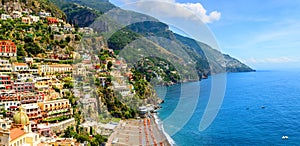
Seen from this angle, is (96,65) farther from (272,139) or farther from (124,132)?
(272,139)

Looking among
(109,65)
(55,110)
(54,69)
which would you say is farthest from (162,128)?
(54,69)

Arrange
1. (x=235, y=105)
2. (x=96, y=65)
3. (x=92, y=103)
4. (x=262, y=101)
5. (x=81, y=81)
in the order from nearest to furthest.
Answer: (x=92, y=103) < (x=81, y=81) < (x=96, y=65) < (x=235, y=105) < (x=262, y=101)

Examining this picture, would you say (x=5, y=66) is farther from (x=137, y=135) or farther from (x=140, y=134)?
(x=140, y=134)

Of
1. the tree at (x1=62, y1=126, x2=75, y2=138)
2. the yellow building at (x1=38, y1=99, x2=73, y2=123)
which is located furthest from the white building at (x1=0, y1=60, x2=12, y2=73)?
the tree at (x1=62, y1=126, x2=75, y2=138)

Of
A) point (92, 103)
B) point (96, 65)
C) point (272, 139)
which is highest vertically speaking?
point (96, 65)

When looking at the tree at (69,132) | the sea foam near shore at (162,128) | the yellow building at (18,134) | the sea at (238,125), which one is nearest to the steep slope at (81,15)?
the sea at (238,125)

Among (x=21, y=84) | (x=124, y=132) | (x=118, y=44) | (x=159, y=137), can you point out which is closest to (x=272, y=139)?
(x=159, y=137)

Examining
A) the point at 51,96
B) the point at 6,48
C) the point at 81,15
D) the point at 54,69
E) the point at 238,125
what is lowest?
the point at 238,125

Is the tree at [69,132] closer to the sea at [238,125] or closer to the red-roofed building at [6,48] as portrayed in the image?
the sea at [238,125]
